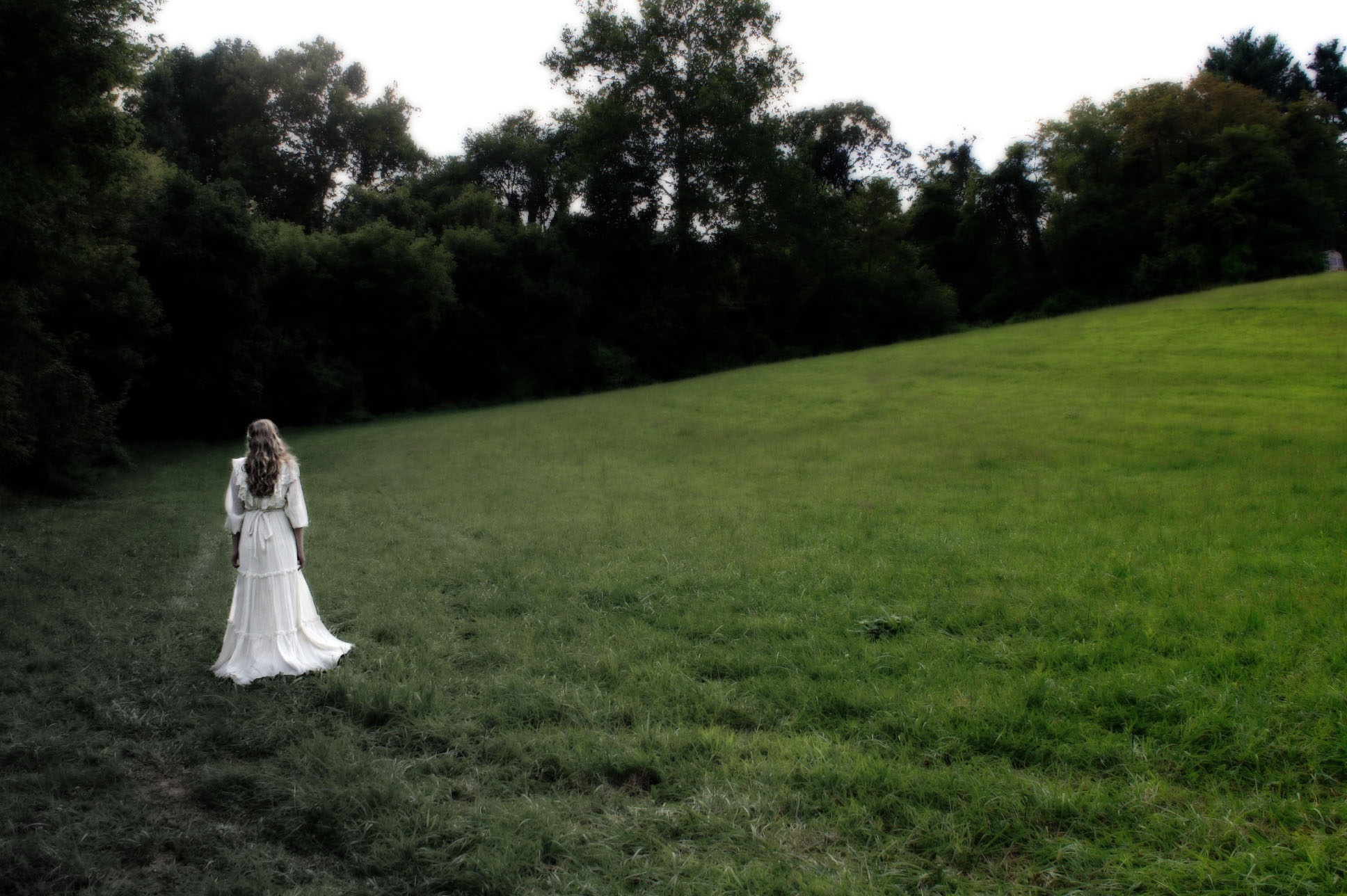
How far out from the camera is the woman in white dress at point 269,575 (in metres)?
6.11

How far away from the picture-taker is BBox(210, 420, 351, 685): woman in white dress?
6.11 m

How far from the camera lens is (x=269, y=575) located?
6234mm

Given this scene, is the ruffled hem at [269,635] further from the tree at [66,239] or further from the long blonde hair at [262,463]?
the tree at [66,239]

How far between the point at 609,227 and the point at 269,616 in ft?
126

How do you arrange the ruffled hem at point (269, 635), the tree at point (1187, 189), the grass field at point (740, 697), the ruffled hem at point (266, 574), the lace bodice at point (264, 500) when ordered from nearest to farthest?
the grass field at point (740, 697) → the ruffled hem at point (269, 635) → the ruffled hem at point (266, 574) → the lace bodice at point (264, 500) → the tree at point (1187, 189)

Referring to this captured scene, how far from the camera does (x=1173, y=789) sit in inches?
150

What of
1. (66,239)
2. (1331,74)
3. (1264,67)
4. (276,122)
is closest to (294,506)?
(66,239)

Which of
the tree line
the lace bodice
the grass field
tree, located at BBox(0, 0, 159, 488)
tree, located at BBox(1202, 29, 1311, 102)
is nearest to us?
the grass field

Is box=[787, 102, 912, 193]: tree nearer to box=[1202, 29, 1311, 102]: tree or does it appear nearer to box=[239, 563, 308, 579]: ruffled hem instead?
box=[1202, 29, 1311, 102]: tree

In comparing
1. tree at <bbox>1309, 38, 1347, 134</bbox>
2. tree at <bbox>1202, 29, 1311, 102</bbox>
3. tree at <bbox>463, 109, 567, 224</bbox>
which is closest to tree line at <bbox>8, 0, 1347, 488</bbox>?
tree at <bbox>463, 109, 567, 224</bbox>

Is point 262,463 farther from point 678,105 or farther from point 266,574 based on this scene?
point 678,105

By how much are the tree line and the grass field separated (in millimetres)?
16768

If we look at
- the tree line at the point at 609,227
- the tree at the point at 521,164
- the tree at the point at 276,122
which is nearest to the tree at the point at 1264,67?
the tree line at the point at 609,227

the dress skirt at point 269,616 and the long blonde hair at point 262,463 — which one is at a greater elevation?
the long blonde hair at point 262,463
